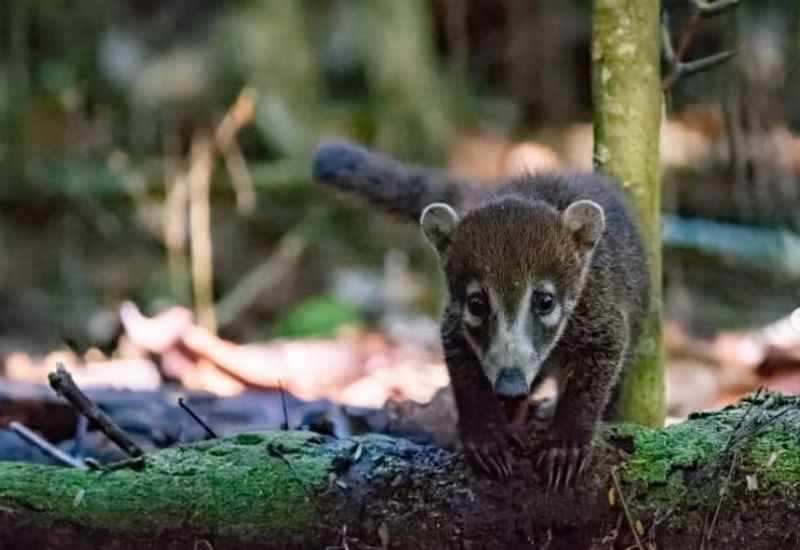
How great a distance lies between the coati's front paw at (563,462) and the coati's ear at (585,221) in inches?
32.7

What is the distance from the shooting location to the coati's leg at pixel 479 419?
336 cm

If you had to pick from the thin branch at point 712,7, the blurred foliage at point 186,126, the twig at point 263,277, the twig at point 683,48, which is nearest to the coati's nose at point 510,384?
the twig at point 683,48

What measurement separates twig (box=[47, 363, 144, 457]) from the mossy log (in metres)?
0.16

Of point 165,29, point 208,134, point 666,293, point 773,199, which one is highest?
point 165,29

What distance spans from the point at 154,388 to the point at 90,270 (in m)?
4.82

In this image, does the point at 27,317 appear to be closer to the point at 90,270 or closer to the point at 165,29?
the point at 90,270

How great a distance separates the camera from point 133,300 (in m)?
9.83

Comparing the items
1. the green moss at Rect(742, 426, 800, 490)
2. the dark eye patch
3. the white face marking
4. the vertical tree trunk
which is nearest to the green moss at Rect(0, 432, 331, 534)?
the white face marking

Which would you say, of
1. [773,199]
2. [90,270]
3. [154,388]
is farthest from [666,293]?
[154,388]

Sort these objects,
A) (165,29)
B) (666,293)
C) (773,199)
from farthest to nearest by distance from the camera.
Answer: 1. (165,29)
2. (666,293)
3. (773,199)

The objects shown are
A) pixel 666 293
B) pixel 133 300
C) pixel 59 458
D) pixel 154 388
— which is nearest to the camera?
pixel 59 458

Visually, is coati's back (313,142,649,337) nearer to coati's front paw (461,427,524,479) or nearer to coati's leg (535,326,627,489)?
coati's leg (535,326,627,489)

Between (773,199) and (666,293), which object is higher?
(773,199)

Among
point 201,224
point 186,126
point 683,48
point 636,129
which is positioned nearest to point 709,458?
point 636,129
